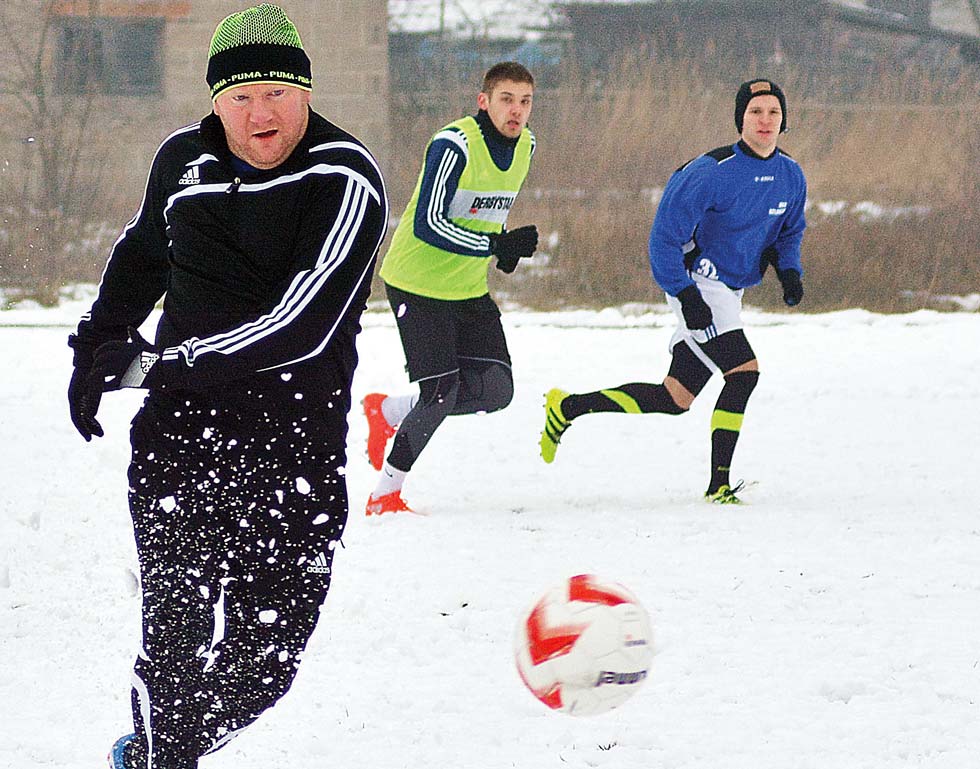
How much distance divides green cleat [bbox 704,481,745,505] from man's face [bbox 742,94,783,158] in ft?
4.81

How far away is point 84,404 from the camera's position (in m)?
2.79

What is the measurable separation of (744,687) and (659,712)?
324 mm

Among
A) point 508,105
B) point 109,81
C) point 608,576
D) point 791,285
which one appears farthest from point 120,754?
point 109,81

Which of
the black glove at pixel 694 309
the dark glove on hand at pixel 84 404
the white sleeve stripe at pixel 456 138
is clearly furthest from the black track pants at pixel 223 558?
the black glove at pixel 694 309

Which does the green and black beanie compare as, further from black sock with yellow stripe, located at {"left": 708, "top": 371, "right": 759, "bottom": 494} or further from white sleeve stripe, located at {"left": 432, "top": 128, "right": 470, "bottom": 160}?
black sock with yellow stripe, located at {"left": 708, "top": 371, "right": 759, "bottom": 494}

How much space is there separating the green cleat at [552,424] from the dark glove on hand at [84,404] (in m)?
3.74

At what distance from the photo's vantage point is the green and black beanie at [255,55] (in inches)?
108

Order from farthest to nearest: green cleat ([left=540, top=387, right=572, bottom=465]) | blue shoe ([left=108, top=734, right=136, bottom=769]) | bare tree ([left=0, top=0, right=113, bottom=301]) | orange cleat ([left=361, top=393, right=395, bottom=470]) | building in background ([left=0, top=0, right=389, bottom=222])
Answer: building in background ([left=0, top=0, right=389, bottom=222]) → bare tree ([left=0, top=0, right=113, bottom=301]) → green cleat ([left=540, top=387, right=572, bottom=465]) → orange cleat ([left=361, top=393, right=395, bottom=470]) → blue shoe ([left=108, top=734, right=136, bottom=769])

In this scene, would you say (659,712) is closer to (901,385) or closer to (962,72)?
(901,385)

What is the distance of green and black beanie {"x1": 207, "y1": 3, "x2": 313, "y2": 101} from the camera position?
2.76m

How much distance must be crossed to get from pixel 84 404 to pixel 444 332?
3055 mm

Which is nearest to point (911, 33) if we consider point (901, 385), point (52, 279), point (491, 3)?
point (491, 3)

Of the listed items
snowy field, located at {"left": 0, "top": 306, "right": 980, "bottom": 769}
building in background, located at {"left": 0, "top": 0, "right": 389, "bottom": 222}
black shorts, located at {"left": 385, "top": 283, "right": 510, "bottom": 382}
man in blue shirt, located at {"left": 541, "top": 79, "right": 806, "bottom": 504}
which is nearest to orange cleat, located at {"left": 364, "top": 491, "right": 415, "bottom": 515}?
snowy field, located at {"left": 0, "top": 306, "right": 980, "bottom": 769}

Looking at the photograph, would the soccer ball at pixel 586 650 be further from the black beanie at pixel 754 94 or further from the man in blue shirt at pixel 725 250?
the black beanie at pixel 754 94
